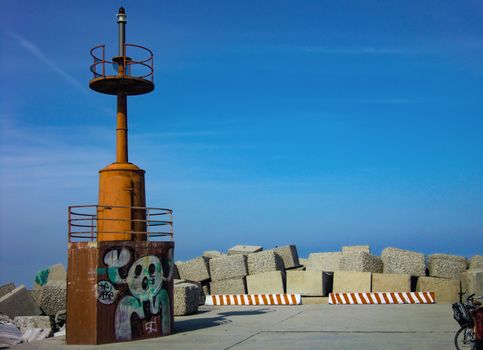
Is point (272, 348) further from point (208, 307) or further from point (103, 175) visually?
point (208, 307)

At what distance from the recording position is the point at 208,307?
2416 centimetres

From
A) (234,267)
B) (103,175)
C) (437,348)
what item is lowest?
(437,348)

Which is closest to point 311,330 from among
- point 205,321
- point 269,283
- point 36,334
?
point 205,321

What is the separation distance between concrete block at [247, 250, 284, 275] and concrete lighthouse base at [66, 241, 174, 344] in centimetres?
1028

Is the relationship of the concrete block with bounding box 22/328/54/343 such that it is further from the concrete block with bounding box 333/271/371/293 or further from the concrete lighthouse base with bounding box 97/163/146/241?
the concrete block with bounding box 333/271/371/293

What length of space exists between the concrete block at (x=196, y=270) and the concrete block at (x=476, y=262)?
406 inches

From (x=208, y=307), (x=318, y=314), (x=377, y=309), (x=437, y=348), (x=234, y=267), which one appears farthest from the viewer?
(x=234, y=267)

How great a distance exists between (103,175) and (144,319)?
3795 millimetres

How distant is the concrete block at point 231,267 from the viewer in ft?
85.2

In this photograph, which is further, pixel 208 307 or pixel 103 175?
pixel 208 307

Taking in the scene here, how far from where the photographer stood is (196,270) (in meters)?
26.4

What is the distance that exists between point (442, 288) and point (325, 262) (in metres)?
4.76

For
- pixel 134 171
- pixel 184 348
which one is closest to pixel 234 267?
pixel 134 171

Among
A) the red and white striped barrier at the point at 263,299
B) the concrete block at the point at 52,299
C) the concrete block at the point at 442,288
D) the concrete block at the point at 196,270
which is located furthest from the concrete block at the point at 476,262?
the concrete block at the point at 52,299
